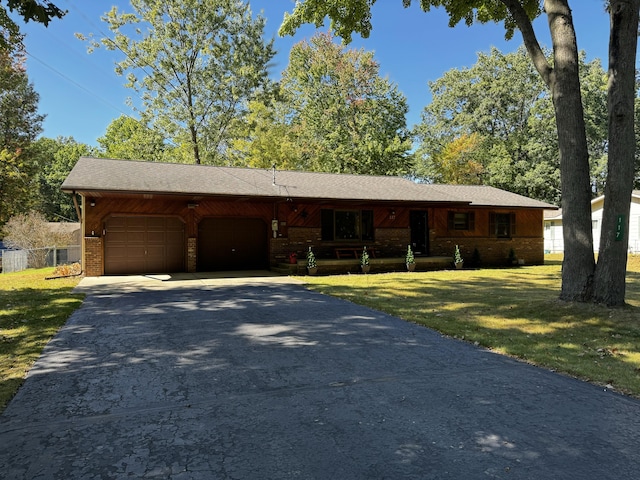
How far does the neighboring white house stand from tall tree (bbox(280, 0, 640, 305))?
22.7 m

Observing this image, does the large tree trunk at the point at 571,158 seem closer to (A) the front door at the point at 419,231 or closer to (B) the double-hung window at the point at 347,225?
(B) the double-hung window at the point at 347,225

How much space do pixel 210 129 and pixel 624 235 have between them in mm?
27196

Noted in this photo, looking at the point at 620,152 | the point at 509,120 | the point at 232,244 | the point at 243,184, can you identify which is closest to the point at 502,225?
the point at 243,184

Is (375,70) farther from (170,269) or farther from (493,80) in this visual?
(170,269)

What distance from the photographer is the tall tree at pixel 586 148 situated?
709 cm

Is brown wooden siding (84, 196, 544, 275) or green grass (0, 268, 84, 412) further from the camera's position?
brown wooden siding (84, 196, 544, 275)

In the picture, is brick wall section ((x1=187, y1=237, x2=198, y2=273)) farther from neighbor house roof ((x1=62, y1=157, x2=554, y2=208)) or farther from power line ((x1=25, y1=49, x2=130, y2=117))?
power line ((x1=25, y1=49, x2=130, y2=117))

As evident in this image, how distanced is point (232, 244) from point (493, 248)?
489 inches

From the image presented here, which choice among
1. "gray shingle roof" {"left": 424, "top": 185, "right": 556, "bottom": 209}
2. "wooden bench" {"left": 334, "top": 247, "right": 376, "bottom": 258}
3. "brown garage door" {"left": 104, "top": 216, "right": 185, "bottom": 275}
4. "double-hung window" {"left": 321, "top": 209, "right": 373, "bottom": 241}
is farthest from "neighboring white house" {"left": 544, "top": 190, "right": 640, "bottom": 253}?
"brown garage door" {"left": 104, "top": 216, "right": 185, "bottom": 275}

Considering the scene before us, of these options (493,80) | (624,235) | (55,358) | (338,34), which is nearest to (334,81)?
(493,80)

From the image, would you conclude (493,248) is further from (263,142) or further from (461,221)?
(263,142)

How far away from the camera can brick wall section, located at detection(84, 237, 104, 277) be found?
1414 cm

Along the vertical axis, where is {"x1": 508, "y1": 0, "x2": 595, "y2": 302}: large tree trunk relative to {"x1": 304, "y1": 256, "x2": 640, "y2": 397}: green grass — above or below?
above

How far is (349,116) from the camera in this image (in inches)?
1248
